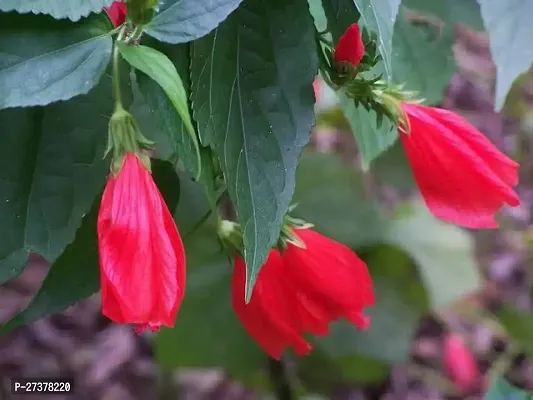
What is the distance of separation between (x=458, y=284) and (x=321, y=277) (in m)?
0.88

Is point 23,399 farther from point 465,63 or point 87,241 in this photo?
point 465,63

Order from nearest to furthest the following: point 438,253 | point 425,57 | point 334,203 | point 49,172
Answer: point 49,172
point 425,57
point 334,203
point 438,253

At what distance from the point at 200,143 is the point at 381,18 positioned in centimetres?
13

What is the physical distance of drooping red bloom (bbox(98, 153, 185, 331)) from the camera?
0.38 m

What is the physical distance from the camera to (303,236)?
1.78ft

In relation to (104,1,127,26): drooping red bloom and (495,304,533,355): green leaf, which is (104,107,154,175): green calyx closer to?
(104,1,127,26): drooping red bloom

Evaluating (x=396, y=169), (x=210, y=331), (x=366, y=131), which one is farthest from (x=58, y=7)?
(x=396, y=169)

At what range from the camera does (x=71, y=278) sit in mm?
499

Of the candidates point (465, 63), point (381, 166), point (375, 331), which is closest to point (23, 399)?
point (375, 331)

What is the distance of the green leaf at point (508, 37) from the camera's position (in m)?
0.37

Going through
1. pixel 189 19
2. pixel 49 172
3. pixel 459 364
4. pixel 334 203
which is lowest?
pixel 459 364

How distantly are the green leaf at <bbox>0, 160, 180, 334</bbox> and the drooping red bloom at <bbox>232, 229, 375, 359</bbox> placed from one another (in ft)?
0.35

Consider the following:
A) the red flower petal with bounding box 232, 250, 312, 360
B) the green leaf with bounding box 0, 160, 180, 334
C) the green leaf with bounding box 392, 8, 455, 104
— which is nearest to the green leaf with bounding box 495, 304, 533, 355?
the green leaf with bounding box 392, 8, 455, 104

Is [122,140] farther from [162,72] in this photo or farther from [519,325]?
[519,325]
